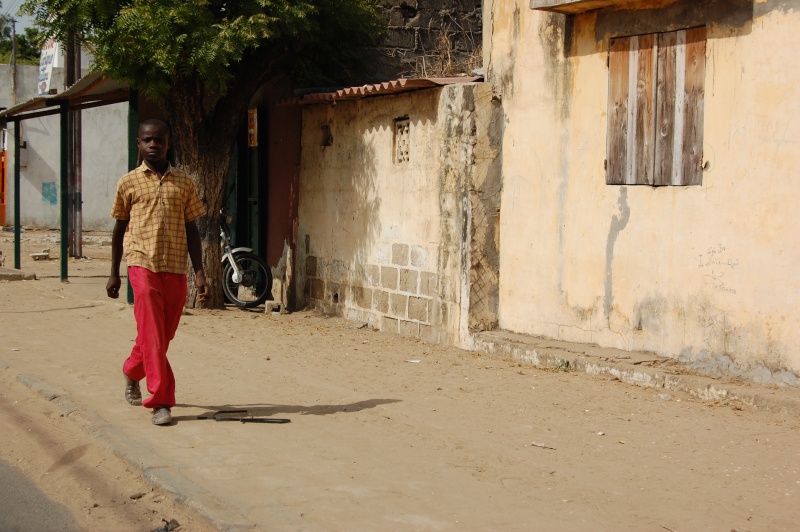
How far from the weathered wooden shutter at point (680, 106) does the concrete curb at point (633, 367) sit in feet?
4.73

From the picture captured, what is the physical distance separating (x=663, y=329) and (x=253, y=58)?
6.24 meters

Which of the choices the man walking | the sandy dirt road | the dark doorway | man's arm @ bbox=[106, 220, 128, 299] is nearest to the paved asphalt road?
the sandy dirt road

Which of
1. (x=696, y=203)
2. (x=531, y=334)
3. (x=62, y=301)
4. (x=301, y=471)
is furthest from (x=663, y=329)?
(x=62, y=301)

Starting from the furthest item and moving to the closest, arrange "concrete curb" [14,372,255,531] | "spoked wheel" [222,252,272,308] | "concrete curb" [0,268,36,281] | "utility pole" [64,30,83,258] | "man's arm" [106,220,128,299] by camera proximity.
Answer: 1. "utility pole" [64,30,83,258]
2. "concrete curb" [0,268,36,281]
3. "spoked wheel" [222,252,272,308]
4. "man's arm" [106,220,128,299]
5. "concrete curb" [14,372,255,531]

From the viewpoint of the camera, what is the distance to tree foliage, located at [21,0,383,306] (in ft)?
34.9

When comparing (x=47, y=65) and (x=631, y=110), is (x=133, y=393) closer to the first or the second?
(x=631, y=110)

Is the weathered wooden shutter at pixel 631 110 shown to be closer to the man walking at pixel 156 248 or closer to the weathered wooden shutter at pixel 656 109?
the weathered wooden shutter at pixel 656 109

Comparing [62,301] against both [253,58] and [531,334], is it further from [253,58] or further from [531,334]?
[531,334]

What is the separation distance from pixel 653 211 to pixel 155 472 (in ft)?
15.1

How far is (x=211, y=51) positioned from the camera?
10.6m

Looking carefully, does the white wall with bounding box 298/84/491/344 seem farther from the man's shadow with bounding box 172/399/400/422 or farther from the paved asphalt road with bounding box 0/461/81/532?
the paved asphalt road with bounding box 0/461/81/532

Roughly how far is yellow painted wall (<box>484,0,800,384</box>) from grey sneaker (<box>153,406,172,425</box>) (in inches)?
152

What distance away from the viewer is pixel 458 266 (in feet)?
31.7

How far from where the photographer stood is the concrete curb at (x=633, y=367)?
6855 millimetres
